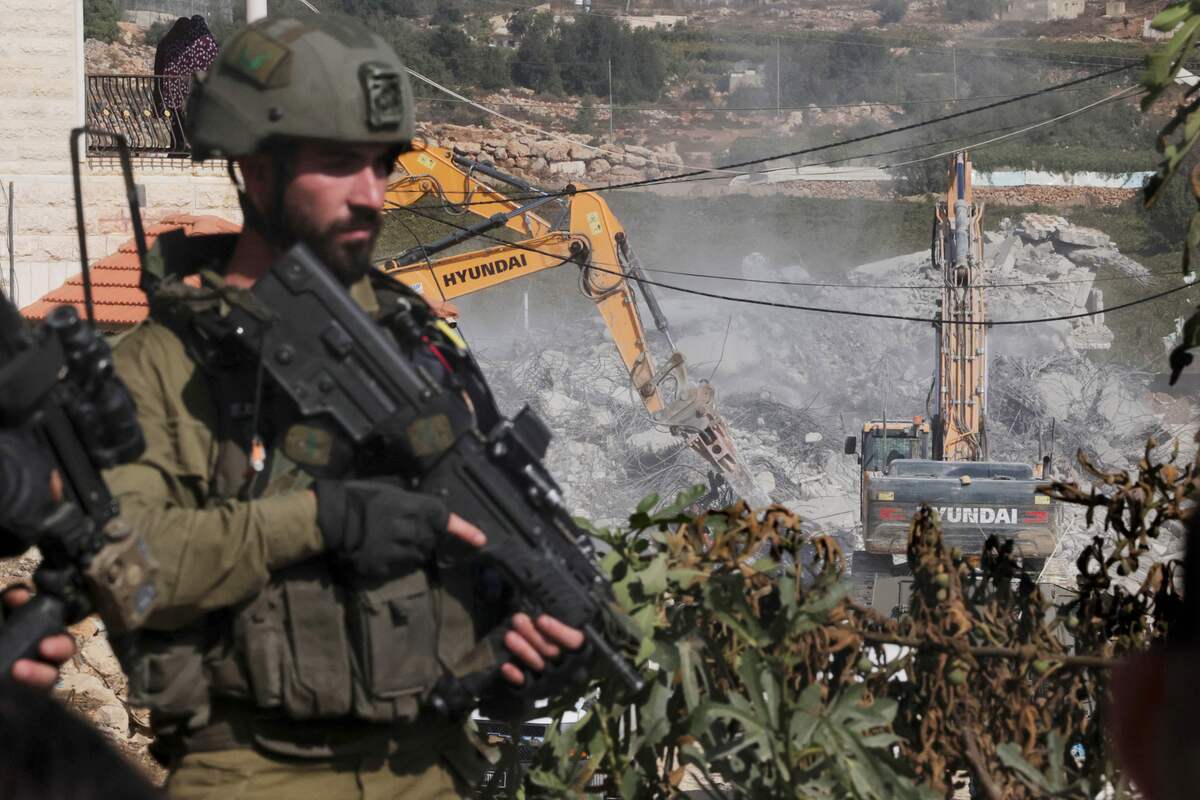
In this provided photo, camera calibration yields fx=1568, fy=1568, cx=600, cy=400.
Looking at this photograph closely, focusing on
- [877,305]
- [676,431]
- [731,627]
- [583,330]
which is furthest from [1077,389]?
[731,627]

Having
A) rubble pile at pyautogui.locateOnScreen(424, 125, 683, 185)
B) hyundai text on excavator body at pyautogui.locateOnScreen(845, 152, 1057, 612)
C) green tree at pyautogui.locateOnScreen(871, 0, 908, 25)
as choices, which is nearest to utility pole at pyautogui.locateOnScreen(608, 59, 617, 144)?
rubble pile at pyautogui.locateOnScreen(424, 125, 683, 185)

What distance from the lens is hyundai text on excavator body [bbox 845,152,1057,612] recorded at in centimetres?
1653

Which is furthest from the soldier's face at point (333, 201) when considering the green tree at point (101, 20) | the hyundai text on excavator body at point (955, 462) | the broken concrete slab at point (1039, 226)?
the green tree at point (101, 20)

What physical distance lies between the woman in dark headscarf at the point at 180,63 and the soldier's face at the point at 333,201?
35.0 feet

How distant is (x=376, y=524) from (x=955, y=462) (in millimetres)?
16121

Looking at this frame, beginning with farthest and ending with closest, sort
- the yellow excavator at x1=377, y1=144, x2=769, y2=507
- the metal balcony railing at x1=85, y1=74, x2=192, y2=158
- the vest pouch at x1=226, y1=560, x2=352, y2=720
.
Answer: the yellow excavator at x1=377, y1=144, x2=769, y2=507 < the metal balcony railing at x1=85, y1=74, x2=192, y2=158 < the vest pouch at x1=226, y1=560, x2=352, y2=720

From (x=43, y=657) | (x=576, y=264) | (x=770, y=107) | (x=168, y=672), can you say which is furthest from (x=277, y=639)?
(x=770, y=107)

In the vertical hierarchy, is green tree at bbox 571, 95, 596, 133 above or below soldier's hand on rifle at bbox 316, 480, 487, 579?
below

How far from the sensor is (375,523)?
2133 mm

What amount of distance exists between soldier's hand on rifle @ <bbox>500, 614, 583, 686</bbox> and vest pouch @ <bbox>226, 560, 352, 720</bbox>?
241 mm

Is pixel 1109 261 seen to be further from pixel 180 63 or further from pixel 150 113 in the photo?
pixel 150 113

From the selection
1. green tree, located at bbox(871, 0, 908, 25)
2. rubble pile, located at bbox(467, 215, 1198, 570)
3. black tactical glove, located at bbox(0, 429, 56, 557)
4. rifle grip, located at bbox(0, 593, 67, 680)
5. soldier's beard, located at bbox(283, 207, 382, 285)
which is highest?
soldier's beard, located at bbox(283, 207, 382, 285)

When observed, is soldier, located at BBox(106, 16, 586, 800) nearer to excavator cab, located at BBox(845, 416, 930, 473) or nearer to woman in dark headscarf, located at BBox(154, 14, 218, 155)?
woman in dark headscarf, located at BBox(154, 14, 218, 155)

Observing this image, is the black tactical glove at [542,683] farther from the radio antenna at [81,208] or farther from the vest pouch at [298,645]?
the radio antenna at [81,208]
